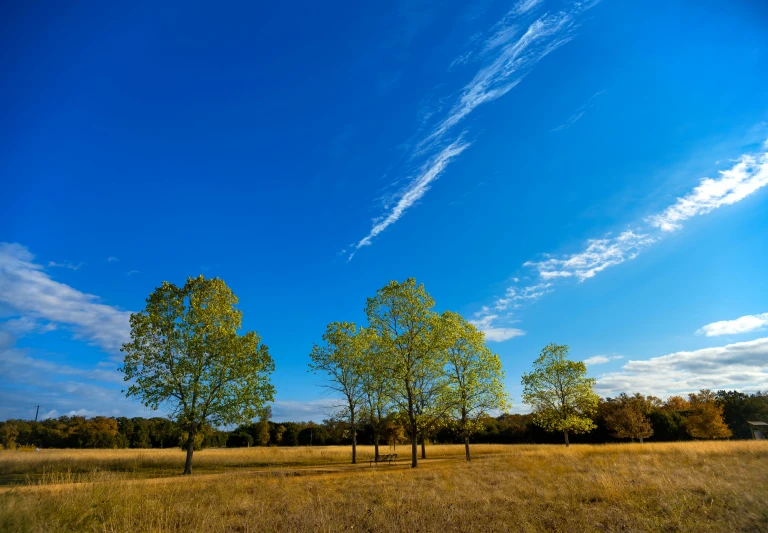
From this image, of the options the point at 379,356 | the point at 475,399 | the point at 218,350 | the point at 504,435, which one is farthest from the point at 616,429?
the point at 218,350

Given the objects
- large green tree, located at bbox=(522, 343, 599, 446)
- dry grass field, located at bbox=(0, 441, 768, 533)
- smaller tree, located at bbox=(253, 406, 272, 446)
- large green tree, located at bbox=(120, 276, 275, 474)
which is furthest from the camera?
smaller tree, located at bbox=(253, 406, 272, 446)

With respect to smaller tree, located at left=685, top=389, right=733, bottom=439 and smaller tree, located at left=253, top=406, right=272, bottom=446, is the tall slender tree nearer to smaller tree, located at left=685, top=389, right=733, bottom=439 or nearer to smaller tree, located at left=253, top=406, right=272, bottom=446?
smaller tree, located at left=253, top=406, right=272, bottom=446

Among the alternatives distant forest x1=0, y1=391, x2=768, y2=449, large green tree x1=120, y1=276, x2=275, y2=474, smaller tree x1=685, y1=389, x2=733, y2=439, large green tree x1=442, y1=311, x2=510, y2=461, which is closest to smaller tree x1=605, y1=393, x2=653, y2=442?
distant forest x1=0, y1=391, x2=768, y2=449

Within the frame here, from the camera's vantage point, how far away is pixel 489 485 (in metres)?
15.8

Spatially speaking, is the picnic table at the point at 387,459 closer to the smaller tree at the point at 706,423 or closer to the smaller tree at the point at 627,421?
the smaller tree at the point at 627,421

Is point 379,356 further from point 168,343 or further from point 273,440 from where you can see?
point 273,440

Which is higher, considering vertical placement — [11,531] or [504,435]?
[11,531]

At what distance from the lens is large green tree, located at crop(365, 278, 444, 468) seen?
1085 inches

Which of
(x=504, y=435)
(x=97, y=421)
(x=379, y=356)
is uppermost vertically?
(x=379, y=356)

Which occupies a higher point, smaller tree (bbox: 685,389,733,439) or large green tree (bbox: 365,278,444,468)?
large green tree (bbox: 365,278,444,468)

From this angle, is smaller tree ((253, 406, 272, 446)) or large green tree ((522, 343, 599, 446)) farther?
smaller tree ((253, 406, 272, 446))

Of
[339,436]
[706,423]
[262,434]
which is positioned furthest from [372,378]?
[706,423]

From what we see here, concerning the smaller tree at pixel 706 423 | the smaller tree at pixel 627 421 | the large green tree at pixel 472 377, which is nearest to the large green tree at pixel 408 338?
the large green tree at pixel 472 377

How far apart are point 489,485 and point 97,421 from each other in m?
92.5
